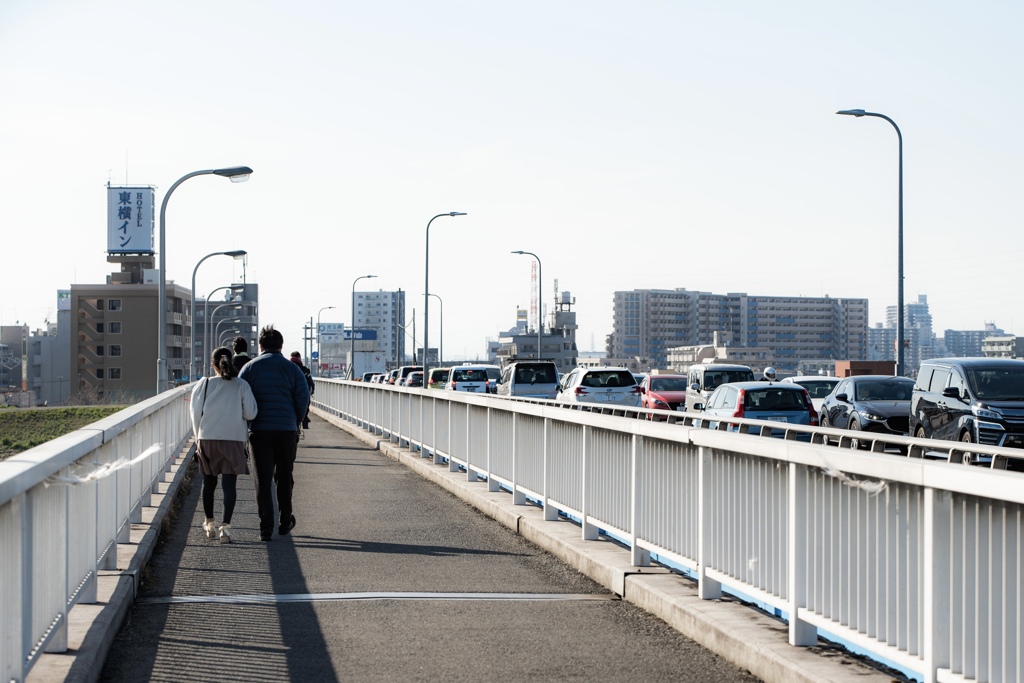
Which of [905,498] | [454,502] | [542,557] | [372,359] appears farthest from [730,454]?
[372,359]

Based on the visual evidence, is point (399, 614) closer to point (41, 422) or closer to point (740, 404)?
point (740, 404)

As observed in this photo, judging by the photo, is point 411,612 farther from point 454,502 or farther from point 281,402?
point 454,502

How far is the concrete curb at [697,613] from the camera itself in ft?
19.0

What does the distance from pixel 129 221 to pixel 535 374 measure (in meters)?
113

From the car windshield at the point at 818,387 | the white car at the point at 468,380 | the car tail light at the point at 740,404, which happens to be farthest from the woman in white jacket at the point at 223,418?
the white car at the point at 468,380

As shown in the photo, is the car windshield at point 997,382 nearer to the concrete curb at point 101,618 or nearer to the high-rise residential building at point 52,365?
the concrete curb at point 101,618

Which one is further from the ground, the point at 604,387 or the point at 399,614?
the point at 604,387

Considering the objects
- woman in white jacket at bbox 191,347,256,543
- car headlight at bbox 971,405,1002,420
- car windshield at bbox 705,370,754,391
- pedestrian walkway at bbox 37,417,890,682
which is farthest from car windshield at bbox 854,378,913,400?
woman in white jacket at bbox 191,347,256,543

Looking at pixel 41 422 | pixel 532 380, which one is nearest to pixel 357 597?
pixel 532 380

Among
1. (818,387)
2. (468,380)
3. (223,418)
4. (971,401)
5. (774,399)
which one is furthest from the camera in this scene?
(468,380)

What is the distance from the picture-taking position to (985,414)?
18672 millimetres

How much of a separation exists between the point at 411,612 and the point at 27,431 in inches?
2730

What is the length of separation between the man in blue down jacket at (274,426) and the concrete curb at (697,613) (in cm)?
228

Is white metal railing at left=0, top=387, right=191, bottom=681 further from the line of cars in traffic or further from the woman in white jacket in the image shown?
the line of cars in traffic
